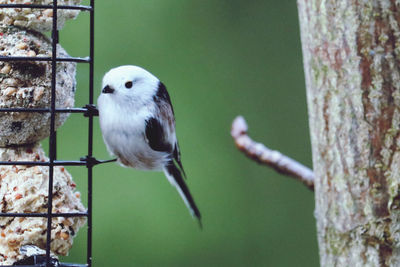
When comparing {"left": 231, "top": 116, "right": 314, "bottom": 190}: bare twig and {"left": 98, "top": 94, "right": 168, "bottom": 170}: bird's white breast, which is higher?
{"left": 98, "top": 94, "right": 168, "bottom": 170}: bird's white breast

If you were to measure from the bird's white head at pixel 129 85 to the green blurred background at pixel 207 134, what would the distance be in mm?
1287

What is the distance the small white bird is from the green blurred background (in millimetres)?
1200

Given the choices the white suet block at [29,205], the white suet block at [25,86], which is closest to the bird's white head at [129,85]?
the white suet block at [25,86]

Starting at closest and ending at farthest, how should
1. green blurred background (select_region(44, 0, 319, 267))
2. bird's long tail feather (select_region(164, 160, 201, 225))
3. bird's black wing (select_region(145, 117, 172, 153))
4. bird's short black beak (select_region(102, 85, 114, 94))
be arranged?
bird's short black beak (select_region(102, 85, 114, 94)), bird's black wing (select_region(145, 117, 172, 153)), bird's long tail feather (select_region(164, 160, 201, 225)), green blurred background (select_region(44, 0, 319, 267))

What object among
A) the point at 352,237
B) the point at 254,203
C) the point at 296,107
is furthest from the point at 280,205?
the point at 352,237

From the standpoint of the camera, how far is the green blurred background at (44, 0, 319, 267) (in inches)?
157

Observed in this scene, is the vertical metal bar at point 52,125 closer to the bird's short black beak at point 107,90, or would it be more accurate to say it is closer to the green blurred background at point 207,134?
the bird's short black beak at point 107,90

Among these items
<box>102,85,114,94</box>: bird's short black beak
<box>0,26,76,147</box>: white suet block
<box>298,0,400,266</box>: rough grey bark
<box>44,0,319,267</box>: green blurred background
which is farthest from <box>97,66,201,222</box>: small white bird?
<box>44,0,319,267</box>: green blurred background

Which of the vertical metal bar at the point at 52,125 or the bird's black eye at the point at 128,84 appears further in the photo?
the bird's black eye at the point at 128,84

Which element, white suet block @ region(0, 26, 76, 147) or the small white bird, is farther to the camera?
the small white bird

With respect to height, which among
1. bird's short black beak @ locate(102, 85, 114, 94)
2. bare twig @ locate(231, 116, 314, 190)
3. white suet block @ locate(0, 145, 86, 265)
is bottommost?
white suet block @ locate(0, 145, 86, 265)

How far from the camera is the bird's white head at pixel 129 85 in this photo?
7.57 feet

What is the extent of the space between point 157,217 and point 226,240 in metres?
0.60

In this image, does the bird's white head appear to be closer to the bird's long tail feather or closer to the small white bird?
the small white bird
